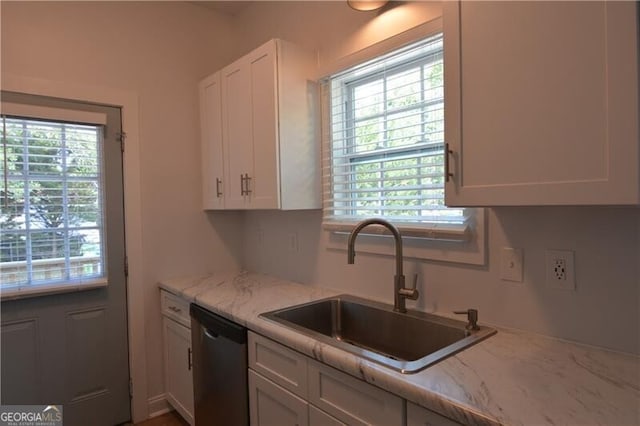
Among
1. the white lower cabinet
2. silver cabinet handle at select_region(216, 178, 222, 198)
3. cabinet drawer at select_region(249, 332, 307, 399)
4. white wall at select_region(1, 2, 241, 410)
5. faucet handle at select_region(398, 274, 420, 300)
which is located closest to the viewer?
the white lower cabinet

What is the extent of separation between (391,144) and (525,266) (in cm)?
80

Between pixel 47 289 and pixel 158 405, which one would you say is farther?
pixel 158 405

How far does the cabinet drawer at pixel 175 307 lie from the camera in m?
2.22

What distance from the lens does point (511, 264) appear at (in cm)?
141

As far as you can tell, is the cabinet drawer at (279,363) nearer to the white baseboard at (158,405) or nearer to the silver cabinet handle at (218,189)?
the silver cabinet handle at (218,189)

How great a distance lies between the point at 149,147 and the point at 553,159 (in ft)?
7.52

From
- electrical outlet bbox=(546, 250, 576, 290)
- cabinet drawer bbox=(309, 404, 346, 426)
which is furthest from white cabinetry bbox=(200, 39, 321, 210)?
electrical outlet bbox=(546, 250, 576, 290)

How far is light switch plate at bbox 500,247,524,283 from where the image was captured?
1.39 m

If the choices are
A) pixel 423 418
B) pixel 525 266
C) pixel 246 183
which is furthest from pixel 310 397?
pixel 246 183

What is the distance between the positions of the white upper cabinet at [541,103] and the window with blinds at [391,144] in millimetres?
402

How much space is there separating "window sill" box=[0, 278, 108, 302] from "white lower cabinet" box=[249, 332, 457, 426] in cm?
121

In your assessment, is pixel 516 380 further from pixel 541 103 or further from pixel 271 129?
pixel 271 129

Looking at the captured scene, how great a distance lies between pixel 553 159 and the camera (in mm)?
1012

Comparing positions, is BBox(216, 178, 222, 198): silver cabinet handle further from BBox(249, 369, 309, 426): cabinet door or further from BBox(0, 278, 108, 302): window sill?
BBox(249, 369, 309, 426): cabinet door
